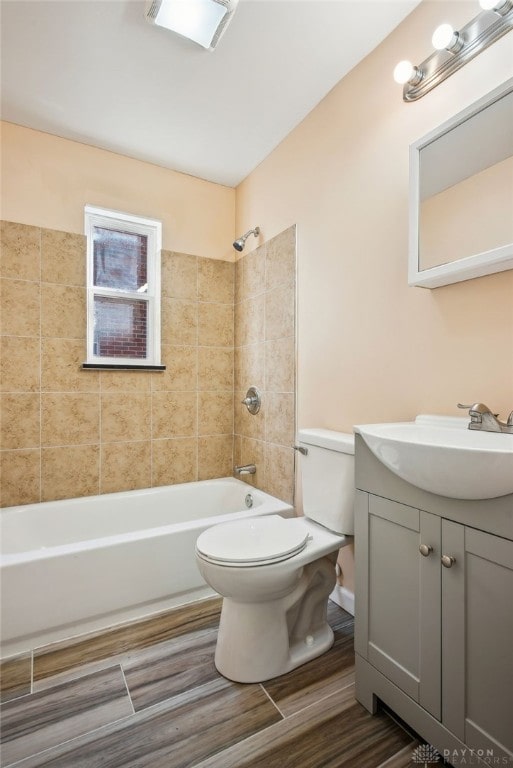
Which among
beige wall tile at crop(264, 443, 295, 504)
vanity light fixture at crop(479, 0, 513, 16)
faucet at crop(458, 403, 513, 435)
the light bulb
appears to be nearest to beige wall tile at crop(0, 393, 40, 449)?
beige wall tile at crop(264, 443, 295, 504)

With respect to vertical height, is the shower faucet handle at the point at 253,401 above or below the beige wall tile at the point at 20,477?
above

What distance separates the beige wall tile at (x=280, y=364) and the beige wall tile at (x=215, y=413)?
19.5 inches

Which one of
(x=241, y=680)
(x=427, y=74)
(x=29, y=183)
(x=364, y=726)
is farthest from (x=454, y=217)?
(x=29, y=183)

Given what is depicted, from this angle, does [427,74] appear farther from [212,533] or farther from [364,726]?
[364,726]

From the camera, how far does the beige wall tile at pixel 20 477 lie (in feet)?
7.01

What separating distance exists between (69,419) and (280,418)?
127cm

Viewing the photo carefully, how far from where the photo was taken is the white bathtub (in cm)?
155

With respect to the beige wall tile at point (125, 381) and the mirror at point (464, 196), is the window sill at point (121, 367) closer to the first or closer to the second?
the beige wall tile at point (125, 381)

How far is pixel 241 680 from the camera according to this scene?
1377mm

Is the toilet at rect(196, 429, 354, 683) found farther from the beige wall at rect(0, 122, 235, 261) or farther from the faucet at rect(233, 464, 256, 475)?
the beige wall at rect(0, 122, 235, 261)

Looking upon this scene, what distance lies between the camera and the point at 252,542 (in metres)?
1.46

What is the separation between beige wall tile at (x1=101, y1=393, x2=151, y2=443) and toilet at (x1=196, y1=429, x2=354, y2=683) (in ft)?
3.75

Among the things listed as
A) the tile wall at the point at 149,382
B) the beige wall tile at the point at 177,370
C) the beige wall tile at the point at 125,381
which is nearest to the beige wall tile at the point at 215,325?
the tile wall at the point at 149,382

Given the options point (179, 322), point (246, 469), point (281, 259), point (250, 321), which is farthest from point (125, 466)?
point (281, 259)
